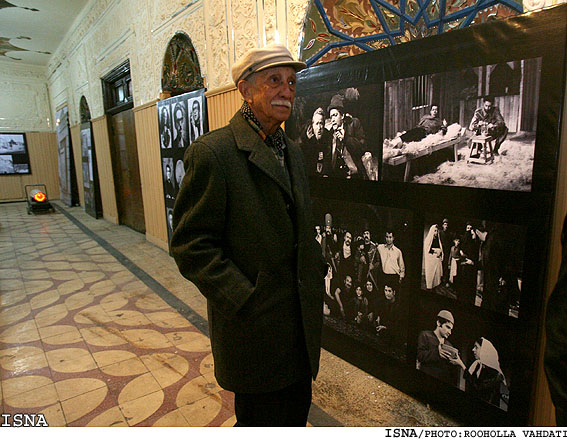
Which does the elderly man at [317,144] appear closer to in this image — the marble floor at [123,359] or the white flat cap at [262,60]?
the white flat cap at [262,60]

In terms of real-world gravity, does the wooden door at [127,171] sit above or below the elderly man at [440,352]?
above

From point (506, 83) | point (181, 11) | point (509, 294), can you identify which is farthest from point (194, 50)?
point (509, 294)

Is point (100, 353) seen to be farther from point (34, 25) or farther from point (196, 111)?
point (34, 25)

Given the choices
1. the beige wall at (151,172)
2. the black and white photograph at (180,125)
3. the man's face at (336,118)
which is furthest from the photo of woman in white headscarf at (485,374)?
the beige wall at (151,172)

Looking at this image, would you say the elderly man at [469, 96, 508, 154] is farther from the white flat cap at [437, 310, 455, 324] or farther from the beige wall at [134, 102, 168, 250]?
the beige wall at [134, 102, 168, 250]

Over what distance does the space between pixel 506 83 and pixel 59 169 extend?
13.9 metres

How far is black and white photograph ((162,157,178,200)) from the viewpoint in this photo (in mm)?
5035

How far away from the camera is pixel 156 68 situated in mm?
5172

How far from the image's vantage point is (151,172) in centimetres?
584

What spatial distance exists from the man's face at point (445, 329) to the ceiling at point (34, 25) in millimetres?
8913

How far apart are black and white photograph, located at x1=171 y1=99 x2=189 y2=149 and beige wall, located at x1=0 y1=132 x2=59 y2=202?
1036cm

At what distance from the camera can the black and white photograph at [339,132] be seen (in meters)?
2.19

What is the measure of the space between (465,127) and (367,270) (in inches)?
40.6

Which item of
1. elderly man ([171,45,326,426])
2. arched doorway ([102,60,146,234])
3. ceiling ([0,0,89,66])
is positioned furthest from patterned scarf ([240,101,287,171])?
ceiling ([0,0,89,66])
